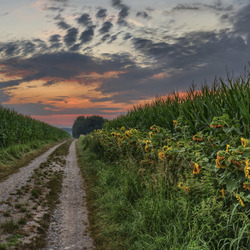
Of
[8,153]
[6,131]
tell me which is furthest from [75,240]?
[6,131]

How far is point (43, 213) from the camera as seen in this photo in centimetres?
579

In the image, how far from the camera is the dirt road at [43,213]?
4.41 metres

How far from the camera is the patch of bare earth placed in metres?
4.44

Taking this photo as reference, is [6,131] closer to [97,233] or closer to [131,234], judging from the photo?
[97,233]

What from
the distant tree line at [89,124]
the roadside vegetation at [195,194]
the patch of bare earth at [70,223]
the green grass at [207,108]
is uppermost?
the distant tree line at [89,124]

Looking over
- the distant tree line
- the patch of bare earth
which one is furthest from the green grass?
the distant tree line

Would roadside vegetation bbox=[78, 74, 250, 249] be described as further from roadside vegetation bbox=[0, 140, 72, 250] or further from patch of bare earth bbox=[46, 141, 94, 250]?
roadside vegetation bbox=[0, 140, 72, 250]

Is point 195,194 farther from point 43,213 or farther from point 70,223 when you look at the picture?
point 43,213

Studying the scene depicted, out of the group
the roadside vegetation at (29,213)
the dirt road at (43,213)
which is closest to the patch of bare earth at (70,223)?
the dirt road at (43,213)

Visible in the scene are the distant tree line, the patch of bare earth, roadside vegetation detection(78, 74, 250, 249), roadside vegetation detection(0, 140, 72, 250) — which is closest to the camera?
roadside vegetation detection(78, 74, 250, 249)

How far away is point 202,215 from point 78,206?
4.34 metres

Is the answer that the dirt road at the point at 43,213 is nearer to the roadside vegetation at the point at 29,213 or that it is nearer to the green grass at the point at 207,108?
the roadside vegetation at the point at 29,213

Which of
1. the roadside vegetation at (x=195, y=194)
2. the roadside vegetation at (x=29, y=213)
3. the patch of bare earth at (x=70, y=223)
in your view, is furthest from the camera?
the patch of bare earth at (x=70, y=223)

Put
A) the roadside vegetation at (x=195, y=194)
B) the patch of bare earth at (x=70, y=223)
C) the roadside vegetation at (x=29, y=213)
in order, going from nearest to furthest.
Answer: the roadside vegetation at (x=195, y=194)
the roadside vegetation at (x=29, y=213)
the patch of bare earth at (x=70, y=223)
